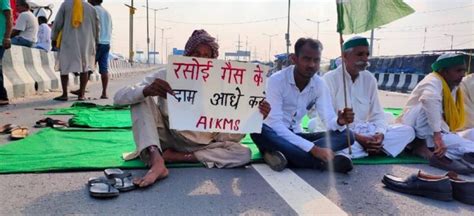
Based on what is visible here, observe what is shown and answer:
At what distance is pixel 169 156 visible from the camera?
3.75 meters

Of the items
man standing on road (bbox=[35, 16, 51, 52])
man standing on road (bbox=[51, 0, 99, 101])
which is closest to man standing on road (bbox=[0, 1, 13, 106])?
man standing on road (bbox=[51, 0, 99, 101])

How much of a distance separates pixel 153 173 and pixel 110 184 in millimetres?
323

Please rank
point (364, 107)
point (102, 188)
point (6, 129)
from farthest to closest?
point (6, 129), point (364, 107), point (102, 188)

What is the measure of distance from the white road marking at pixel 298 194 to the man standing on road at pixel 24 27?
23.8ft

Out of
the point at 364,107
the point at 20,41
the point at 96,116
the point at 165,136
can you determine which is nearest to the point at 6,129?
the point at 96,116

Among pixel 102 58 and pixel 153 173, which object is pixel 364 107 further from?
pixel 102 58

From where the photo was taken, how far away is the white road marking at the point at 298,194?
2707 millimetres

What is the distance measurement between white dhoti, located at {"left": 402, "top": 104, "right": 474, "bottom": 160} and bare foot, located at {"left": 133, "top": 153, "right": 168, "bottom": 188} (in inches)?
101

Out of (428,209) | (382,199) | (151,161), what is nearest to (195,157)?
(151,161)

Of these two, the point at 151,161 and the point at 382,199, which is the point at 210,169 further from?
the point at 382,199

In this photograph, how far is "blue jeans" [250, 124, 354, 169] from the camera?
3.67 metres

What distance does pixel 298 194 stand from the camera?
301 centimetres

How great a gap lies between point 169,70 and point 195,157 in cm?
84

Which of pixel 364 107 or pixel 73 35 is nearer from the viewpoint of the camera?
pixel 364 107
